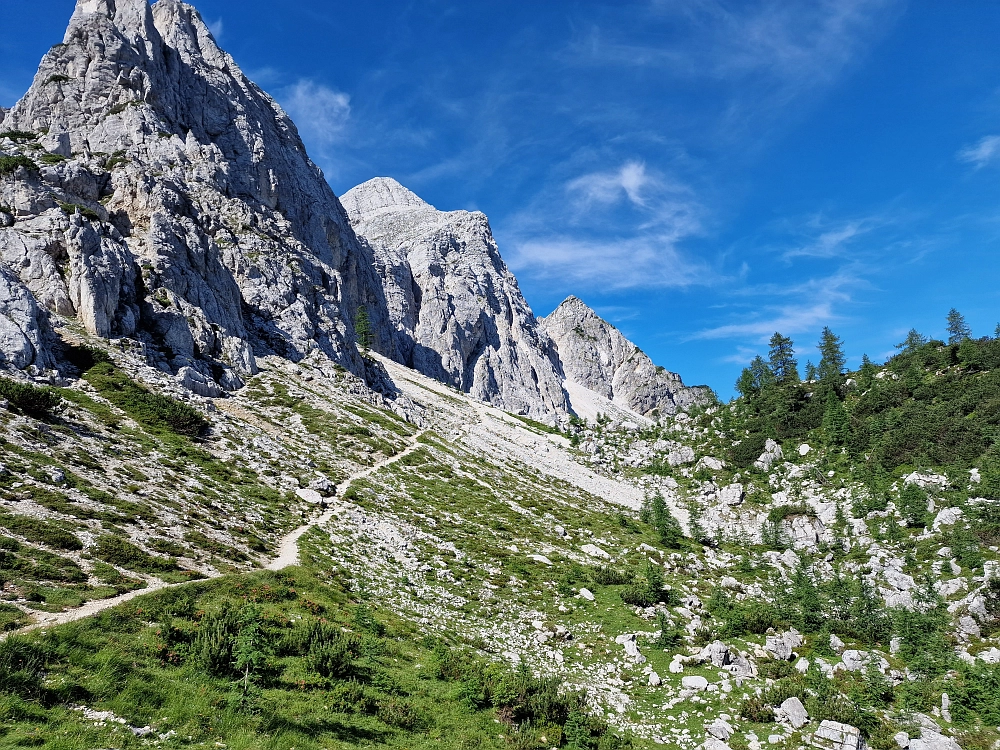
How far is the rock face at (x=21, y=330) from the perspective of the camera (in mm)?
41125

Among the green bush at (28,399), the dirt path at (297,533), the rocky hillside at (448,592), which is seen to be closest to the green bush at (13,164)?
the rocky hillside at (448,592)

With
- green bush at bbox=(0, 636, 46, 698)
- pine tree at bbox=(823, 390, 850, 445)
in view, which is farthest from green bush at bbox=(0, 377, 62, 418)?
pine tree at bbox=(823, 390, 850, 445)

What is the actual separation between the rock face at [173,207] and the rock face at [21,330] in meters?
11.1

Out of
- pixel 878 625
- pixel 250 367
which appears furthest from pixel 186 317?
pixel 878 625

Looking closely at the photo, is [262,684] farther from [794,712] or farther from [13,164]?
[13,164]

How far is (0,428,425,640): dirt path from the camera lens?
1511cm

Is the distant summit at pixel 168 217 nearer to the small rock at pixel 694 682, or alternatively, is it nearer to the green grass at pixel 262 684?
the green grass at pixel 262 684

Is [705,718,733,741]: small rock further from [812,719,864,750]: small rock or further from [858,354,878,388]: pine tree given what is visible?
→ [858,354,878,388]: pine tree

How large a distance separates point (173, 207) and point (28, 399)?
75.1m

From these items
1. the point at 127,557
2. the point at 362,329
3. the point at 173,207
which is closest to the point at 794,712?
the point at 127,557

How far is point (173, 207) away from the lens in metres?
93.9

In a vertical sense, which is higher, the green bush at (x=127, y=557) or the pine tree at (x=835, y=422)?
the pine tree at (x=835, y=422)

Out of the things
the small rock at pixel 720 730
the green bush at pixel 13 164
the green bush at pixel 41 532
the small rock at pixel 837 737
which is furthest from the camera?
the green bush at pixel 13 164

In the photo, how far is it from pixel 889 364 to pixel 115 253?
121m
